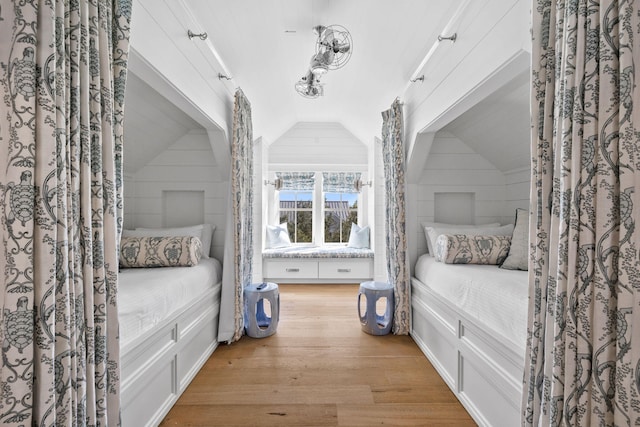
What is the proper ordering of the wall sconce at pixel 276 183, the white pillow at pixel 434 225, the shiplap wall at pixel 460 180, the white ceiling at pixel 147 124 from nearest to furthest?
the white ceiling at pixel 147 124
the white pillow at pixel 434 225
the shiplap wall at pixel 460 180
the wall sconce at pixel 276 183

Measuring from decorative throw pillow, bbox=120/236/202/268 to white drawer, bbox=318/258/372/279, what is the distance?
237cm

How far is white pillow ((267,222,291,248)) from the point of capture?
4.65 meters

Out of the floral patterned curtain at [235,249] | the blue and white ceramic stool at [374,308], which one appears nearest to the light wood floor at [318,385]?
the blue and white ceramic stool at [374,308]

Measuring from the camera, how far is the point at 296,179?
491 cm

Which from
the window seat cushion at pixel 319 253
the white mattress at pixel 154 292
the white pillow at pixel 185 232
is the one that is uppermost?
the white pillow at pixel 185 232

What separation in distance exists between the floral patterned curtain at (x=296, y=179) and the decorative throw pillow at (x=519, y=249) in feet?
10.5

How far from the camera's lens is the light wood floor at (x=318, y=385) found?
1605mm

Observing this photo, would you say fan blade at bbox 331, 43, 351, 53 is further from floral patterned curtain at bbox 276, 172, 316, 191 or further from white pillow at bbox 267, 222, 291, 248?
white pillow at bbox 267, 222, 291, 248

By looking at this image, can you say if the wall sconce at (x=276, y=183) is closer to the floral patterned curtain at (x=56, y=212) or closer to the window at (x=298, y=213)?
the window at (x=298, y=213)

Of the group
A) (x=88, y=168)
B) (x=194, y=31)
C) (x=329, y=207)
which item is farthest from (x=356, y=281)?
(x=88, y=168)

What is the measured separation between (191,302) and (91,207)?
4.06 feet

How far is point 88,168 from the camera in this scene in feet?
2.88

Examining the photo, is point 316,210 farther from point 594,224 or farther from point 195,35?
point 594,224

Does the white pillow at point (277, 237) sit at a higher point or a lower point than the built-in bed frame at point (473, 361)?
higher
